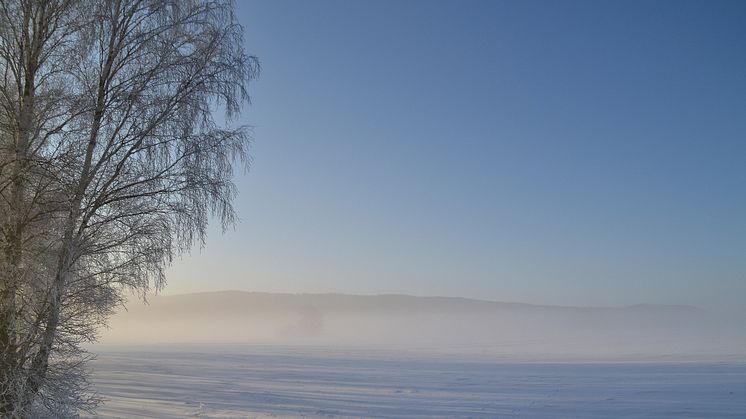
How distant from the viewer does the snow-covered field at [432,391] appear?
18125 millimetres

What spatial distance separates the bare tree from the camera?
29.1 feet

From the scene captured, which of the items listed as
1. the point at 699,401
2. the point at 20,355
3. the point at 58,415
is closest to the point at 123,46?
the point at 20,355

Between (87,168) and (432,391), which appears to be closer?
(87,168)

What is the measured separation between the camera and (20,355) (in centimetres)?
871

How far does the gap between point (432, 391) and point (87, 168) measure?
18.6 metres

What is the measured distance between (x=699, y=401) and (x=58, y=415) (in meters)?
20.2

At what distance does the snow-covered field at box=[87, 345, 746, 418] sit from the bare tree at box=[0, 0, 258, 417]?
8.21 metres

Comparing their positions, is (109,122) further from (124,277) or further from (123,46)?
(124,277)

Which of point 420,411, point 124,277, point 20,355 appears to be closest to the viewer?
point 20,355

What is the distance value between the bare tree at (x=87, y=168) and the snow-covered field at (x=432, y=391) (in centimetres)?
821

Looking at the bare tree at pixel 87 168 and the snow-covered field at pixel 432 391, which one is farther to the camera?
the snow-covered field at pixel 432 391

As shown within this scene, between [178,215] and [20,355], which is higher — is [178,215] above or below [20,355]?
above

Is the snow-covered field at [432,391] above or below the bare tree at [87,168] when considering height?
below

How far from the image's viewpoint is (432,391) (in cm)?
2402
